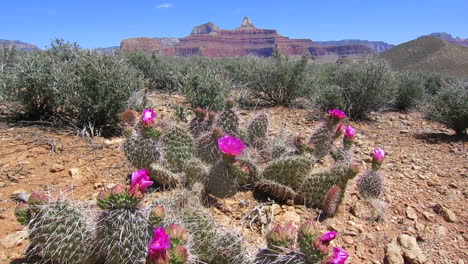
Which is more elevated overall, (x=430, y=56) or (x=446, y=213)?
(x=430, y=56)

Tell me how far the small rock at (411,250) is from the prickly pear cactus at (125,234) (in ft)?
5.96

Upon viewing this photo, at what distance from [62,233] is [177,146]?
4.36ft

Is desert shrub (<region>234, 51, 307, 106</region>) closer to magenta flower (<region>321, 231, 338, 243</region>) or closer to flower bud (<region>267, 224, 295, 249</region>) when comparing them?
flower bud (<region>267, 224, 295, 249</region>)

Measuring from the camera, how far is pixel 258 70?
24.3ft

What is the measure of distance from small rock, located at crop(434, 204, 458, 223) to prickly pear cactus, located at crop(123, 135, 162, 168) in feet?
8.24

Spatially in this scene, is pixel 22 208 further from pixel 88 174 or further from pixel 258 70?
pixel 258 70

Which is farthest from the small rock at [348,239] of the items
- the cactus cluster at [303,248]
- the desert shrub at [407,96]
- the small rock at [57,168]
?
the desert shrub at [407,96]

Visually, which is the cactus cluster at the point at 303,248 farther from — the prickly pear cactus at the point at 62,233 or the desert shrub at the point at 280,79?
the desert shrub at the point at 280,79

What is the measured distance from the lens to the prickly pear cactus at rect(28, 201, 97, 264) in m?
1.58

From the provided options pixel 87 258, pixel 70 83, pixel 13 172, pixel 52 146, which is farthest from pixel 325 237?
pixel 70 83

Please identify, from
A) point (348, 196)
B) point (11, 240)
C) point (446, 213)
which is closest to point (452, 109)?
point (446, 213)

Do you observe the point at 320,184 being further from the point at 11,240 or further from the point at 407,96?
the point at 407,96

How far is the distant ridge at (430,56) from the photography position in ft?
96.9

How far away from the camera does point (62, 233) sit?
5.18 ft
